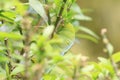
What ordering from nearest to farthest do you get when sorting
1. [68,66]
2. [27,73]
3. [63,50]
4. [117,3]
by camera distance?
[27,73] < [68,66] < [63,50] < [117,3]

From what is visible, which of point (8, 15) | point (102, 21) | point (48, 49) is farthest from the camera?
point (102, 21)

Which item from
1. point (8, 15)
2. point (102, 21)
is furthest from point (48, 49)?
point (102, 21)

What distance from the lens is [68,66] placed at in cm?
85

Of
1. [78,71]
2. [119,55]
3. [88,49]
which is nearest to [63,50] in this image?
[119,55]

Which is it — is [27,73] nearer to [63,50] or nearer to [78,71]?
[78,71]

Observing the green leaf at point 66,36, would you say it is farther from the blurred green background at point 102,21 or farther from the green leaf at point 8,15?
the blurred green background at point 102,21

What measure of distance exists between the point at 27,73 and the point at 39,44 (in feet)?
0.23

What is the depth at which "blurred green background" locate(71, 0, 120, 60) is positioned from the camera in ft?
14.2

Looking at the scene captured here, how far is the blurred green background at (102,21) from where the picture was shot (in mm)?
4316

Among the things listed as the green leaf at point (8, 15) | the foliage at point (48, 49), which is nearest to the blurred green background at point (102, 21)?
the foliage at point (48, 49)

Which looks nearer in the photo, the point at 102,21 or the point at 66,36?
the point at 66,36

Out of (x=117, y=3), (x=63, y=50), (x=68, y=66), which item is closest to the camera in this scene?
(x=68, y=66)

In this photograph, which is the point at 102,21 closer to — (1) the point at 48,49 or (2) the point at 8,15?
(2) the point at 8,15

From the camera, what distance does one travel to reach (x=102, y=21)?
4348 mm
